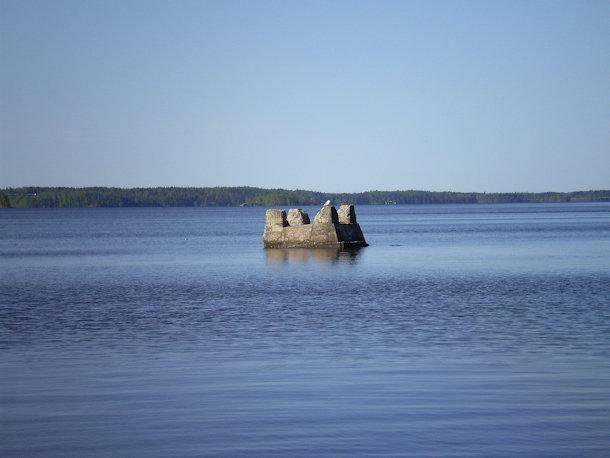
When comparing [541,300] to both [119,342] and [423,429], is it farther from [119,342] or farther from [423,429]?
[423,429]

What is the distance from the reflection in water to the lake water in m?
14.0

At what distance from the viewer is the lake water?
29.9 feet

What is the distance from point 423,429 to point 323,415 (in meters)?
1.19

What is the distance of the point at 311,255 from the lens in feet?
162

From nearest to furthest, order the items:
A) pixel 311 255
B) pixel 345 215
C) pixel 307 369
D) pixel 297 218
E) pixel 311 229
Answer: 1. pixel 307 369
2. pixel 311 255
3. pixel 311 229
4. pixel 297 218
5. pixel 345 215

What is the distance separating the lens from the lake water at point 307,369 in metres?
9.11

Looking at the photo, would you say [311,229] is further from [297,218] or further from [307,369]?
[307,369]

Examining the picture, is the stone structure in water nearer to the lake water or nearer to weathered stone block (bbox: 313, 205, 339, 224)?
weathered stone block (bbox: 313, 205, 339, 224)

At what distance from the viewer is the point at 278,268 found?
41.8 m

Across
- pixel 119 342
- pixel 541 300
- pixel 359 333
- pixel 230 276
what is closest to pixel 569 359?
pixel 359 333

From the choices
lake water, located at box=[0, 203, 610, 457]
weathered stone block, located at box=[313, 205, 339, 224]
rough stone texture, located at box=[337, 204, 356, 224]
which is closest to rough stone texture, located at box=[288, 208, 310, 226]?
weathered stone block, located at box=[313, 205, 339, 224]

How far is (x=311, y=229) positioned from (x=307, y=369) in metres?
38.2

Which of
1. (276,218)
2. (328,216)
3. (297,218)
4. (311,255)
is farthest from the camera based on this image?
(297,218)

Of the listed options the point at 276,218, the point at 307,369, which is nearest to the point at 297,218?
the point at 276,218
